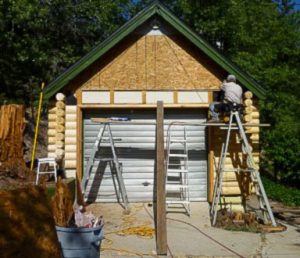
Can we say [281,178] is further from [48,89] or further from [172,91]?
[48,89]

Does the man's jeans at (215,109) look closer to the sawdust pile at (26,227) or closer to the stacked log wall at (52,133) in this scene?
the stacked log wall at (52,133)

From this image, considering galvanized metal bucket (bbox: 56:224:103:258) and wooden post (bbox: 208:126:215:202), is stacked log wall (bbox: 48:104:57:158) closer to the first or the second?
wooden post (bbox: 208:126:215:202)

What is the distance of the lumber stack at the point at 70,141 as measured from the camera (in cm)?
1358

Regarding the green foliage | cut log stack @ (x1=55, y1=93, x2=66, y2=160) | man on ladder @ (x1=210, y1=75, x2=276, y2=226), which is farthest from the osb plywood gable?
the green foliage

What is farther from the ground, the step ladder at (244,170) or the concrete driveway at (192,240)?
the step ladder at (244,170)

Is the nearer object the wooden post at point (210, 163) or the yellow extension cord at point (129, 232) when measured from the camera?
the yellow extension cord at point (129, 232)

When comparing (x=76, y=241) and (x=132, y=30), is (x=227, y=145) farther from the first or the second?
(x=76, y=241)

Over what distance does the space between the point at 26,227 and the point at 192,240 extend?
17.5 feet

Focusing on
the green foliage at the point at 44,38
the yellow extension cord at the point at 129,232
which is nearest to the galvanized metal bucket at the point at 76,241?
the yellow extension cord at the point at 129,232

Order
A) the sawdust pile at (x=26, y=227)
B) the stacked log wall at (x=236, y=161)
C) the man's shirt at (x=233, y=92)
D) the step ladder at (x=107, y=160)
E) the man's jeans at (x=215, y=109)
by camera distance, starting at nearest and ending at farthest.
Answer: the sawdust pile at (x=26, y=227) → the man's shirt at (x=233, y=92) → the man's jeans at (x=215, y=109) → the step ladder at (x=107, y=160) → the stacked log wall at (x=236, y=161)

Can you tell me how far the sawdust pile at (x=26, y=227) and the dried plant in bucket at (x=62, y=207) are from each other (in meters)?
2.43

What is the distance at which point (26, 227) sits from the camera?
557cm

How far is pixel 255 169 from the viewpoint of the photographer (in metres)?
12.1

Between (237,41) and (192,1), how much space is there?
2.87m
